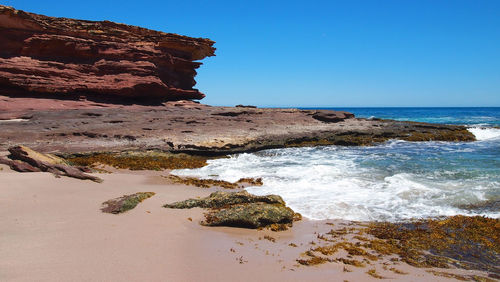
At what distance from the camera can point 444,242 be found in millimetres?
5516

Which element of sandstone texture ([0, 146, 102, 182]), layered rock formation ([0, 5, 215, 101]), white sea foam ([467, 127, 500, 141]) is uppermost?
layered rock formation ([0, 5, 215, 101])

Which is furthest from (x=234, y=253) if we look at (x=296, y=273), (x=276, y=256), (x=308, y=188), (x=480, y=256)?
(x=308, y=188)

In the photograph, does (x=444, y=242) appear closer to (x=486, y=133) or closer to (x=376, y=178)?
(x=376, y=178)

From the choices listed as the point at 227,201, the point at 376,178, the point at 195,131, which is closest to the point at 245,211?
the point at 227,201

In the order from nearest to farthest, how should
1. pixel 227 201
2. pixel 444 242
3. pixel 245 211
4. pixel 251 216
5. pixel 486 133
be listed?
pixel 444 242, pixel 251 216, pixel 245 211, pixel 227 201, pixel 486 133

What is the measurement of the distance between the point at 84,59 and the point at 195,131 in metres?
14.0

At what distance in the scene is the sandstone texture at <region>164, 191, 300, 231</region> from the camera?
595 cm

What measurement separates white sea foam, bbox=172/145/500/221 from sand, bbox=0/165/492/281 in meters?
1.18

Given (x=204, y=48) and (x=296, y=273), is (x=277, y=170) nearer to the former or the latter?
(x=296, y=273)

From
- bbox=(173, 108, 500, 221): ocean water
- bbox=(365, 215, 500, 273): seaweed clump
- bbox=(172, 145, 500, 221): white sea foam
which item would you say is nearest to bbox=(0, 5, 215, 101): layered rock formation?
bbox=(173, 108, 500, 221): ocean water

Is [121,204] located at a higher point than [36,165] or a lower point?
lower

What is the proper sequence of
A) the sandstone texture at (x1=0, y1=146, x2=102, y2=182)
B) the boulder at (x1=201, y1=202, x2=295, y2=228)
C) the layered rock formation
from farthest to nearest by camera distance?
the layered rock formation → the sandstone texture at (x1=0, y1=146, x2=102, y2=182) → the boulder at (x1=201, y1=202, x2=295, y2=228)

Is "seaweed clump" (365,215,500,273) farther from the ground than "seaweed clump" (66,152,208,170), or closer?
closer

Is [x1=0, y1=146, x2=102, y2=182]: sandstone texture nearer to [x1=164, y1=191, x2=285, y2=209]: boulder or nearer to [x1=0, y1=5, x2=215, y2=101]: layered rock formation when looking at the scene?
[x1=164, y1=191, x2=285, y2=209]: boulder
